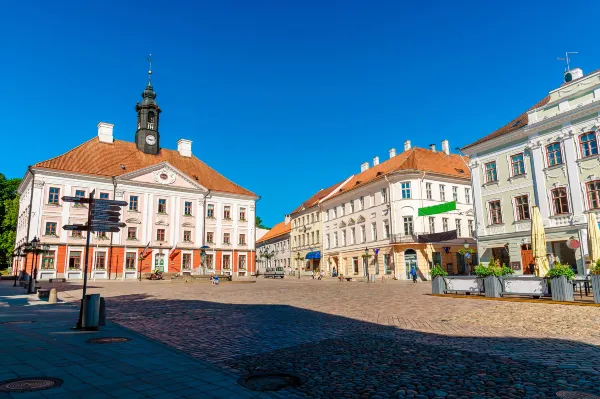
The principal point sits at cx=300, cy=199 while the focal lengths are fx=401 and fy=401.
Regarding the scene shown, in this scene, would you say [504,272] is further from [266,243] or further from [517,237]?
[266,243]

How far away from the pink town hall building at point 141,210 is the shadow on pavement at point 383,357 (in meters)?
35.8

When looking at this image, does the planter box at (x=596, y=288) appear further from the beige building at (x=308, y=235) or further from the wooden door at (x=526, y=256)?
the beige building at (x=308, y=235)

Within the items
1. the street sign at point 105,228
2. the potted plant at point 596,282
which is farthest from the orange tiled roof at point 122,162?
the potted plant at point 596,282

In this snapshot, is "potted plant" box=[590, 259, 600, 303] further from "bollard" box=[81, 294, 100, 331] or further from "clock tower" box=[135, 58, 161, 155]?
"clock tower" box=[135, 58, 161, 155]

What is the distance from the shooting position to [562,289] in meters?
15.3

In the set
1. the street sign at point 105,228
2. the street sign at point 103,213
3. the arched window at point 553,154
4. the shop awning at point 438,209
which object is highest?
the arched window at point 553,154

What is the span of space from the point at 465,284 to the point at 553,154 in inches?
516

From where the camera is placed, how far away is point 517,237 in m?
27.6

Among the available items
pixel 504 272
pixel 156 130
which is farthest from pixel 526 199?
pixel 156 130

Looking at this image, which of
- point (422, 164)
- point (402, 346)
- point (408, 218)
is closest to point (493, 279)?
point (402, 346)

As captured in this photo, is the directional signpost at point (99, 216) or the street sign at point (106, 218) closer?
the directional signpost at point (99, 216)

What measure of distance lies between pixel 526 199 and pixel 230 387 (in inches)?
1098

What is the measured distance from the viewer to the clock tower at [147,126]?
5159cm

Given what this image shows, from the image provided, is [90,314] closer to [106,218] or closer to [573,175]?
[106,218]
